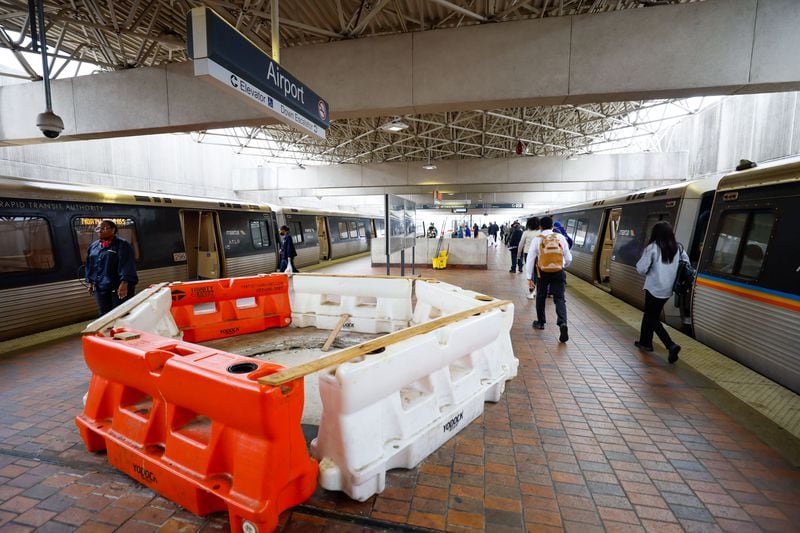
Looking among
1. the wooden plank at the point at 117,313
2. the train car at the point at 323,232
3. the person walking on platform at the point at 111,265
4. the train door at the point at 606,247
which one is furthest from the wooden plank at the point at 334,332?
the train car at the point at 323,232

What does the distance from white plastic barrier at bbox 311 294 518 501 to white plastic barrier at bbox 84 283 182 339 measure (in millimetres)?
2382

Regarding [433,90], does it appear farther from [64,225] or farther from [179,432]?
[64,225]

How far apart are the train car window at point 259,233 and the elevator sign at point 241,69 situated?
824cm

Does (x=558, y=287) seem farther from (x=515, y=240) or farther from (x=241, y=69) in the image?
(x=515, y=240)

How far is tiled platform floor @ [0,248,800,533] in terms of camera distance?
2.23 metres

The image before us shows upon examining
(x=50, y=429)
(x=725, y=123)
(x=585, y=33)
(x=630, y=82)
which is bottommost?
(x=50, y=429)

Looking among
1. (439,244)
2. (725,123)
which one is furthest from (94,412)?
(725,123)

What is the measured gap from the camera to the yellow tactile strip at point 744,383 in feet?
11.2

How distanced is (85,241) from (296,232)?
28.1 ft

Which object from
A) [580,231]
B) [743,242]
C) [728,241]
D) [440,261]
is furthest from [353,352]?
[580,231]

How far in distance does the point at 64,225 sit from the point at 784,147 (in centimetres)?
2049

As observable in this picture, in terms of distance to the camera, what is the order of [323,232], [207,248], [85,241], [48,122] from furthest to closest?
[323,232], [207,248], [85,241], [48,122]

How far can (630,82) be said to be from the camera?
230 inches

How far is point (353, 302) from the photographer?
6.16m
